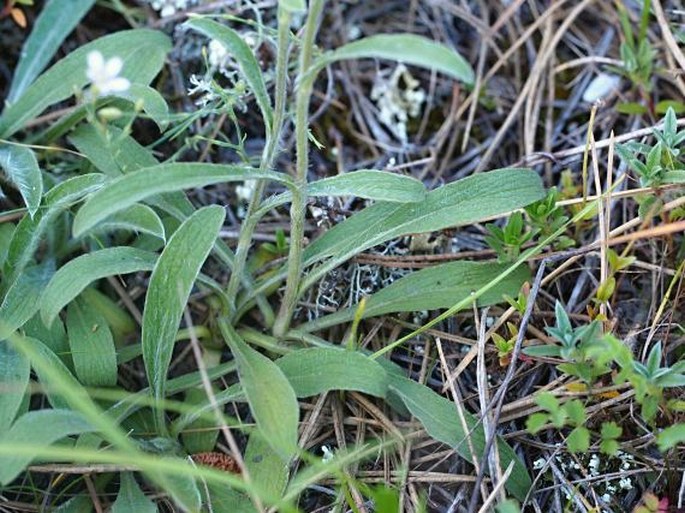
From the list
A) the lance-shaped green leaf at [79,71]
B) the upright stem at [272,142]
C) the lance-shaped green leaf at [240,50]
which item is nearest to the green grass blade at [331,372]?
the upright stem at [272,142]

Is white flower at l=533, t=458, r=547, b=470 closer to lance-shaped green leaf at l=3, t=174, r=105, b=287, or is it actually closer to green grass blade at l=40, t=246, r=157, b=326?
green grass blade at l=40, t=246, r=157, b=326

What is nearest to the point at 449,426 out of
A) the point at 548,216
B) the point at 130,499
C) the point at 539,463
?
the point at 539,463

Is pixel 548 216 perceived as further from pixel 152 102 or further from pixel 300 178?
pixel 152 102

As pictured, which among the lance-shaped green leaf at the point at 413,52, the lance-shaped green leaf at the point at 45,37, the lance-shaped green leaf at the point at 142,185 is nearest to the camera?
the lance-shaped green leaf at the point at 413,52

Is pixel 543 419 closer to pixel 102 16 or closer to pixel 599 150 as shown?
pixel 599 150

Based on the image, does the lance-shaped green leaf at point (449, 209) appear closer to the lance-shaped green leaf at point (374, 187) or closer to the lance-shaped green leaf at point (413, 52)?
the lance-shaped green leaf at point (374, 187)

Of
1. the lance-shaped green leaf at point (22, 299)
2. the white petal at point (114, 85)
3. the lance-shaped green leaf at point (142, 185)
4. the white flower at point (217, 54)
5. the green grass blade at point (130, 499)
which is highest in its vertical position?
the white petal at point (114, 85)
